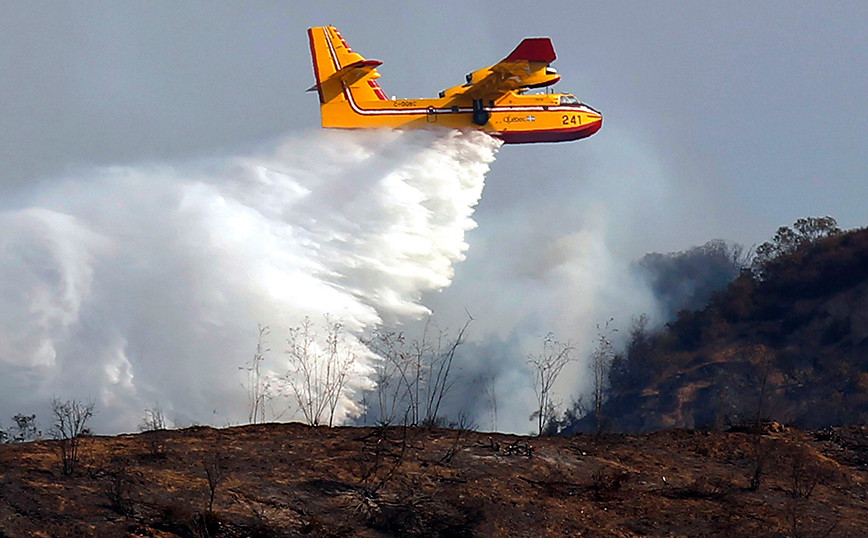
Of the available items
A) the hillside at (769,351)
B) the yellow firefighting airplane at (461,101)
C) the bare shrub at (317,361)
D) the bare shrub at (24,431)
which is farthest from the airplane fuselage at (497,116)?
the hillside at (769,351)

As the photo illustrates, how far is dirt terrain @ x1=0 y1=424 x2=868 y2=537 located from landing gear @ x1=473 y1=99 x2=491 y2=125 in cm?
2375

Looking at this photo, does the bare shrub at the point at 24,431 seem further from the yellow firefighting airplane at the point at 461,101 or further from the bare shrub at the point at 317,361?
the yellow firefighting airplane at the point at 461,101

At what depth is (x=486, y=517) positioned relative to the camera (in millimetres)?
13820

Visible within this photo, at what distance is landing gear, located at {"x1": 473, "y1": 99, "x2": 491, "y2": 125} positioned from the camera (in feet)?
131

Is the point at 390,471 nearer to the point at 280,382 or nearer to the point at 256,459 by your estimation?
the point at 256,459

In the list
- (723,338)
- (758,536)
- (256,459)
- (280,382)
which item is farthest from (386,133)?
(723,338)

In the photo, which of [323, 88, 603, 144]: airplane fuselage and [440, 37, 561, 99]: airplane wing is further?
[323, 88, 603, 144]: airplane fuselage

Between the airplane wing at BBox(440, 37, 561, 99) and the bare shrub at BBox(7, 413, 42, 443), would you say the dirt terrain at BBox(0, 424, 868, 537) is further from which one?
the airplane wing at BBox(440, 37, 561, 99)

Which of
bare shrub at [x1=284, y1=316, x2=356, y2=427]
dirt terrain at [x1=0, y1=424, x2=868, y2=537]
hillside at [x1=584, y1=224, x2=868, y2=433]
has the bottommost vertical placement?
dirt terrain at [x1=0, y1=424, x2=868, y2=537]

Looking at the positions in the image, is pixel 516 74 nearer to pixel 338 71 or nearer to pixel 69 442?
pixel 338 71

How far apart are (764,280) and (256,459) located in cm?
8052

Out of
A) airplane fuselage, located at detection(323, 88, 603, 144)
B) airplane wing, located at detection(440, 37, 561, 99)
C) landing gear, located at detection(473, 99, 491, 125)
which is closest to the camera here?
airplane wing, located at detection(440, 37, 561, 99)

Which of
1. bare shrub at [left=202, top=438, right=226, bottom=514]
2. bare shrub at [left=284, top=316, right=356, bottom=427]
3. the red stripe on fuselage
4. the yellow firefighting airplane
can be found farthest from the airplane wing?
bare shrub at [left=202, top=438, right=226, bottom=514]

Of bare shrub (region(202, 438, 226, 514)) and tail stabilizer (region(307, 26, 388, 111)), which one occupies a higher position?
tail stabilizer (region(307, 26, 388, 111))
